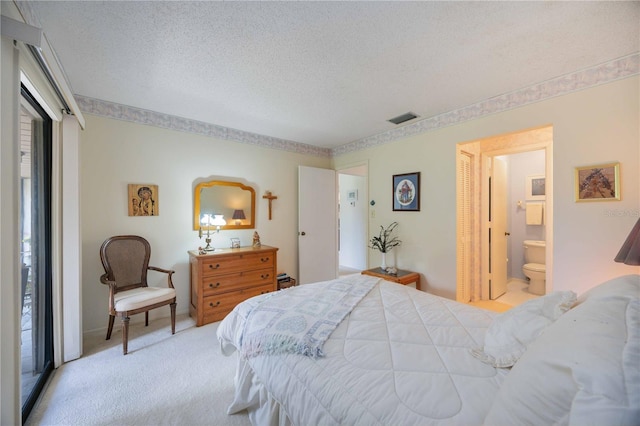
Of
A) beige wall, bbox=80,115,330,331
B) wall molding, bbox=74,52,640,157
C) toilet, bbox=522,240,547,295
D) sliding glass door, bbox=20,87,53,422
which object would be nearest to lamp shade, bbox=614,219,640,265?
wall molding, bbox=74,52,640,157

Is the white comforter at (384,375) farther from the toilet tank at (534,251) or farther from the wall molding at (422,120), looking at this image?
the toilet tank at (534,251)

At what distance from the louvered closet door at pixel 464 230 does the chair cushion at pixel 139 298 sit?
323 cm

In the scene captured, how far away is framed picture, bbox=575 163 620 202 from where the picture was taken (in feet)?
6.55

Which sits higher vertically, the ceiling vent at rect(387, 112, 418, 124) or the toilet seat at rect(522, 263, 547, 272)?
the ceiling vent at rect(387, 112, 418, 124)

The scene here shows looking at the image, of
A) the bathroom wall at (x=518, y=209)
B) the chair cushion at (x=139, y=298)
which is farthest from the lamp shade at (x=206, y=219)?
the bathroom wall at (x=518, y=209)

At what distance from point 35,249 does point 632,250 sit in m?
4.16

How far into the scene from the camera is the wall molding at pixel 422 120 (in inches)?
80.0

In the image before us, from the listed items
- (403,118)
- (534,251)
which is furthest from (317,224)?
(534,251)

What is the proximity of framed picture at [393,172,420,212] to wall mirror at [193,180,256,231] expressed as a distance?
6.72 feet

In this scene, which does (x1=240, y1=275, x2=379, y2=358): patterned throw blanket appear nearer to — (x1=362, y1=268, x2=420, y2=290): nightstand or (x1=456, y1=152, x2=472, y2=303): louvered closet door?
(x1=362, y1=268, x2=420, y2=290): nightstand

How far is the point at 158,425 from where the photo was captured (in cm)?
156

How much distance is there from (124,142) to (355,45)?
2.68 m

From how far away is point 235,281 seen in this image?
314cm

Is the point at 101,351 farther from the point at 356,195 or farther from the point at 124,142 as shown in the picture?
the point at 356,195
